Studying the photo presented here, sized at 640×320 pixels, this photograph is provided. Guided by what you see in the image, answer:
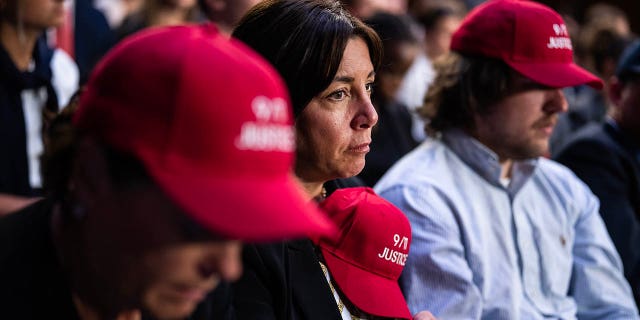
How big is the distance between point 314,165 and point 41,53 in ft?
5.23

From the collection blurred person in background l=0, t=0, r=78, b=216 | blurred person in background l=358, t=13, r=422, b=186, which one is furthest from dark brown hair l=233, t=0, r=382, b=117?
blurred person in background l=358, t=13, r=422, b=186

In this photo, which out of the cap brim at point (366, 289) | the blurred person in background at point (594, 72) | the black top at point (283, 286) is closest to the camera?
the black top at point (283, 286)

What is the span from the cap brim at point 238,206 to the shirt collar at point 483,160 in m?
1.69

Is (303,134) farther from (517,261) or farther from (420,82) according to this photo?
(420,82)

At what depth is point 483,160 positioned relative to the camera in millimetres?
2887

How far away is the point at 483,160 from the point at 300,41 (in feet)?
3.21

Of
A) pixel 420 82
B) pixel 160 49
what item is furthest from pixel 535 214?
pixel 420 82

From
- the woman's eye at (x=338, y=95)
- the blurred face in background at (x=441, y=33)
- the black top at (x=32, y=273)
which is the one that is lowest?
the blurred face in background at (x=441, y=33)

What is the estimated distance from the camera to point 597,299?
2980mm

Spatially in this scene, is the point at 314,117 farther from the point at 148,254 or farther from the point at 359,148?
the point at 148,254

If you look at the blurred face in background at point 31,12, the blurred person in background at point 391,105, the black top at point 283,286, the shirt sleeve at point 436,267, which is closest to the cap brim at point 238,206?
the black top at point 283,286

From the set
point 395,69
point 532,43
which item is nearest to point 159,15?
point 395,69

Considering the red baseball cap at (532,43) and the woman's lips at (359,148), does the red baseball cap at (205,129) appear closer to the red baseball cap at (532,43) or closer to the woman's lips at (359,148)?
the woman's lips at (359,148)

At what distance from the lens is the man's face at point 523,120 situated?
2916 millimetres
